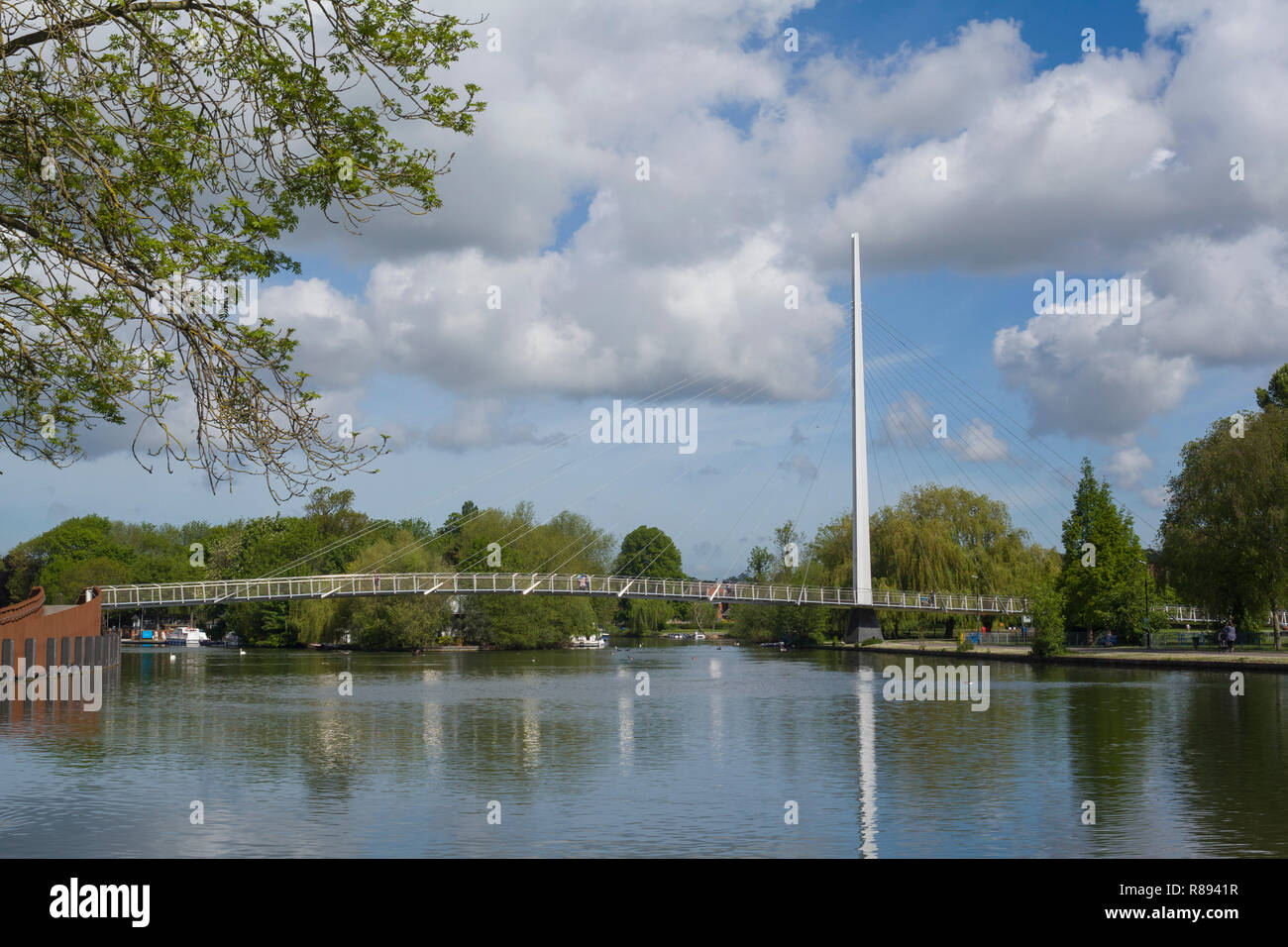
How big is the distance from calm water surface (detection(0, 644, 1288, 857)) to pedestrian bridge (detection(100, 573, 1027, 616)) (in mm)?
30764

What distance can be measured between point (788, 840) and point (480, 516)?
3206 inches

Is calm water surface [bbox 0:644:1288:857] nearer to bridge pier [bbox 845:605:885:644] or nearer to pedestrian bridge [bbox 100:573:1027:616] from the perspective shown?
pedestrian bridge [bbox 100:573:1027:616]

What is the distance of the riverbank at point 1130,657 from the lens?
135 feet

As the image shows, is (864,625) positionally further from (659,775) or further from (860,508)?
(659,775)

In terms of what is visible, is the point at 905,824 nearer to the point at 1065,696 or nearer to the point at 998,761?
the point at 998,761

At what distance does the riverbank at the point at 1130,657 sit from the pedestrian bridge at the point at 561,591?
3979 millimetres

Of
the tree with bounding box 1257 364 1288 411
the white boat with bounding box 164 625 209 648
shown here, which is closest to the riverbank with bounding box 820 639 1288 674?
the tree with bounding box 1257 364 1288 411

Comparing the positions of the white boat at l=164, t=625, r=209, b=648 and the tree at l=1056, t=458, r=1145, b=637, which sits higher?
the tree at l=1056, t=458, r=1145, b=637

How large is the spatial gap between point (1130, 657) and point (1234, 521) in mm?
6695

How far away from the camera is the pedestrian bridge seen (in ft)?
233

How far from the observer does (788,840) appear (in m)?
14.8

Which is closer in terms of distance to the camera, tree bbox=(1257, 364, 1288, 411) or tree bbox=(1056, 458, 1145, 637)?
tree bbox=(1056, 458, 1145, 637)

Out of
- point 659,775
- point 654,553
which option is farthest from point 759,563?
point 659,775
